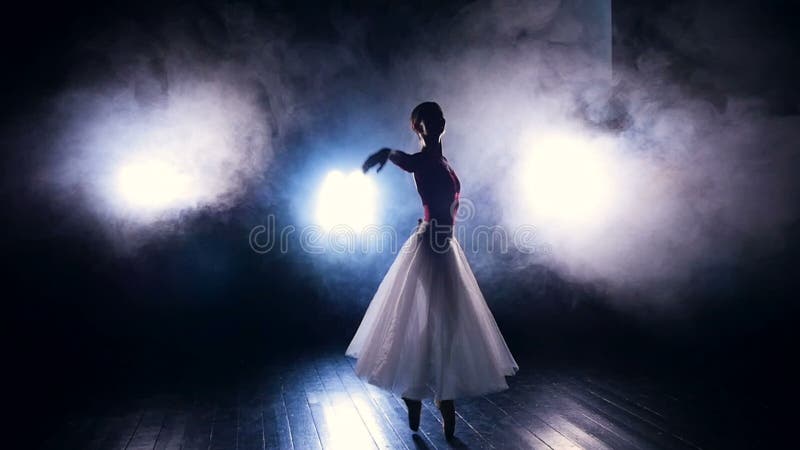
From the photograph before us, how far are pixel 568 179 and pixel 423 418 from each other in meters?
2.94

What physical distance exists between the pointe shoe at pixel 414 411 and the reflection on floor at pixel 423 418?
5 cm

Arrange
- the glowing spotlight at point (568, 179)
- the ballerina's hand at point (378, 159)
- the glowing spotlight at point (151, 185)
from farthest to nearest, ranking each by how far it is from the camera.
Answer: the glowing spotlight at point (568, 179) → the glowing spotlight at point (151, 185) → the ballerina's hand at point (378, 159)

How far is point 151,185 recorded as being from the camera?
15.0 ft

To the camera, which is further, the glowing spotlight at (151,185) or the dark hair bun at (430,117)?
the glowing spotlight at (151,185)

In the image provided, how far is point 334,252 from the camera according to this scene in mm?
5215

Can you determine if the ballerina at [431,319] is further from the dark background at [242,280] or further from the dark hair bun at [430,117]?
the dark background at [242,280]

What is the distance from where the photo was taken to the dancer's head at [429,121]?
2986mm

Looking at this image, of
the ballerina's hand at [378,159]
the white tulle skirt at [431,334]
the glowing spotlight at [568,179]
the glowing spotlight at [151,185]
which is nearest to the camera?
the white tulle skirt at [431,334]

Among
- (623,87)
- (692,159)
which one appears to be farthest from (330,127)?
(692,159)

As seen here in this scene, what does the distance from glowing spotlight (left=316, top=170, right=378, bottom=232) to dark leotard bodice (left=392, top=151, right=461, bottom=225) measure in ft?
7.24

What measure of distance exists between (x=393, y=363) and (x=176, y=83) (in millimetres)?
3157

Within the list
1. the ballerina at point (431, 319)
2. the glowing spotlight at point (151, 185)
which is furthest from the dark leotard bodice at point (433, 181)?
the glowing spotlight at point (151, 185)

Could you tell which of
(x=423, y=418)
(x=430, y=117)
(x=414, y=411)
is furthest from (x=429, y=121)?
(x=423, y=418)

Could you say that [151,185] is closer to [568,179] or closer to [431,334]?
[431,334]
